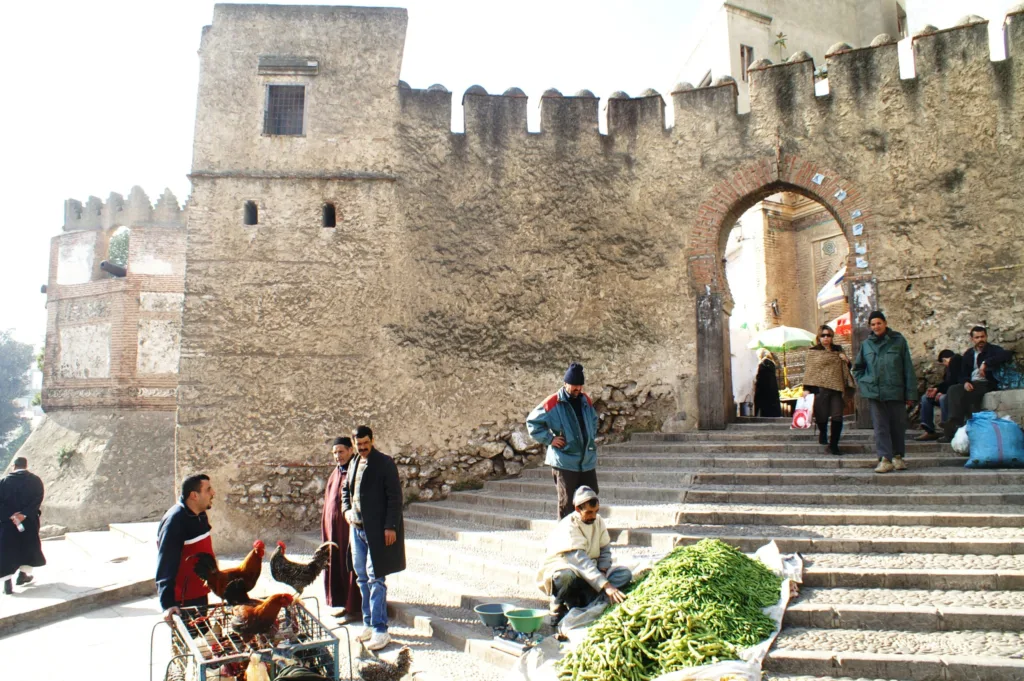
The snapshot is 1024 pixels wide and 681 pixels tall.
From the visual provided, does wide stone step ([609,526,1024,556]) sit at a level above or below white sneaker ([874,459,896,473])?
below

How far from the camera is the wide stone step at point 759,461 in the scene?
23.7ft

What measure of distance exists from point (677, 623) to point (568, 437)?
6.68 feet

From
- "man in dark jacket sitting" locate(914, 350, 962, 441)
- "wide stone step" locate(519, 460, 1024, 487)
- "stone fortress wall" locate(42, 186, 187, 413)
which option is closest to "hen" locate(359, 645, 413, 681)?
"wide stone step" locate(519, 460, 1024, 487)

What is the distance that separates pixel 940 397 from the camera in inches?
314

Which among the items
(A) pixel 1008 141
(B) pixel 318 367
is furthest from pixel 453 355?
(A) pixel 1008 141

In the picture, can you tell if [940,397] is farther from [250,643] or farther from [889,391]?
[250,643]

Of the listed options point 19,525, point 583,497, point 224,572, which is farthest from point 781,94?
point 19,525

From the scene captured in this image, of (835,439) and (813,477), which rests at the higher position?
(835,439)

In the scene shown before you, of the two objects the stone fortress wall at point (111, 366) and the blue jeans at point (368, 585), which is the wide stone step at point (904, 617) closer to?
the blue jeans at point (368, 585)

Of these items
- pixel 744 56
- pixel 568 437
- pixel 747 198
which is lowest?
pixel 568 437

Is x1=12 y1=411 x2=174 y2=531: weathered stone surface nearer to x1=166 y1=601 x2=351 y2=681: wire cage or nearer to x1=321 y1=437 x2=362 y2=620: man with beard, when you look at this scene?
x1=321 y1=437 x2=362 y2=620: man with beard

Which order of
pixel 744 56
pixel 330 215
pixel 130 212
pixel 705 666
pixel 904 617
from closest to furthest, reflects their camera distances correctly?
pixel 705 666 < pixel 904 617 < pixel 330 215 < pixel 130 212 < pixel 744 56

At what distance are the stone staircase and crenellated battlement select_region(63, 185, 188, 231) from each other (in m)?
14.8

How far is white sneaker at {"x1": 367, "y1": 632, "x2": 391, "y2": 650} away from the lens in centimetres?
505
